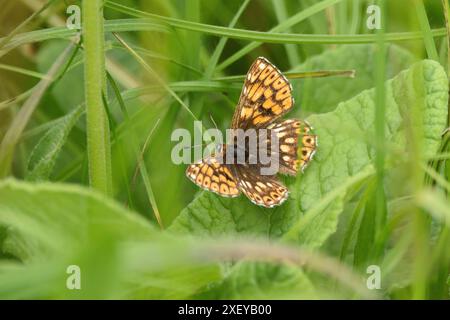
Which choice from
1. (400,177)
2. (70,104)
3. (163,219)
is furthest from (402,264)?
(70,104)

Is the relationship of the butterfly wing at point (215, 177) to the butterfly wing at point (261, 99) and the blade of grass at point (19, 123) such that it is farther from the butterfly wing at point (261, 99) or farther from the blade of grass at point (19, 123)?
the blade of grass at point (19, 123)

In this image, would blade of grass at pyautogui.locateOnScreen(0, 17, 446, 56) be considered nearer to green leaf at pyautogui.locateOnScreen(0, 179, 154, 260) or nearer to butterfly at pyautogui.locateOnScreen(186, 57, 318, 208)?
butterfly at pyautogui.locateOnScreen(186, 57, 318, 208)

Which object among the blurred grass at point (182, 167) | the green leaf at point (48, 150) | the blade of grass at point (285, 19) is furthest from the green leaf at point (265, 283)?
the blade of grass at point (285, 19)

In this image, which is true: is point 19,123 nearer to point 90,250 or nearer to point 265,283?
point 265,283

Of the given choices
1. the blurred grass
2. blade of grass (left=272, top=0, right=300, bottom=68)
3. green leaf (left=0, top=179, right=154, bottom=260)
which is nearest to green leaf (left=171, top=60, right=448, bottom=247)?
the blurred grass

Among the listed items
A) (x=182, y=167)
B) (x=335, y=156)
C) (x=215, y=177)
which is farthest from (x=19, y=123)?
(x=335, y=156)

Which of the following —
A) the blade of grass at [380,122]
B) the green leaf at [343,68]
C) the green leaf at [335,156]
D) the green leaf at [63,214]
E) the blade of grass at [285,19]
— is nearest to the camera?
the green leaf at [63,214]

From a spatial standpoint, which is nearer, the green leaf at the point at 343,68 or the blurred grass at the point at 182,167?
the blurred grass at the point at 182,167
